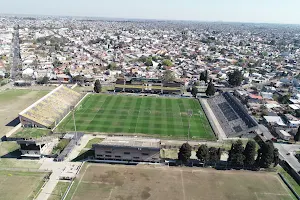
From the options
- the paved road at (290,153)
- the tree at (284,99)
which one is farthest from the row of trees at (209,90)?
the paved road at (290,153)

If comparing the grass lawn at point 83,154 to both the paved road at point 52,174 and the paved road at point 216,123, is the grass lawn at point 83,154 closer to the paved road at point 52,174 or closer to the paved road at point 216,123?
the paved road at point 52,174

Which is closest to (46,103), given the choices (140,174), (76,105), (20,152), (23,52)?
(76,105)

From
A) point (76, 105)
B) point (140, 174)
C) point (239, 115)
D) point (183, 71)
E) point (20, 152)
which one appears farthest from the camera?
point (183, 71)

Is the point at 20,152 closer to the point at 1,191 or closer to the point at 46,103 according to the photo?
the point at 1,191

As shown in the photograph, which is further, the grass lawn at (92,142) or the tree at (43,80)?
the tree at (43,80)

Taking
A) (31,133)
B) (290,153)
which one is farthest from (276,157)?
(31,133)

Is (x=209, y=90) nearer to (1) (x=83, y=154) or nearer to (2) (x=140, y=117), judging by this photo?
(2) (x=140, y=117)
